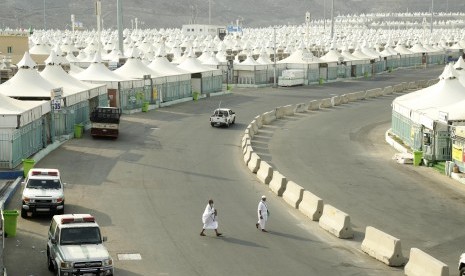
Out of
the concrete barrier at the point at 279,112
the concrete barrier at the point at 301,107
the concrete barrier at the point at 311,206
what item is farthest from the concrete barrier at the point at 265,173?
the concrete barrier at the point at 301,107

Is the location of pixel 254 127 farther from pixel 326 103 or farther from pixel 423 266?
pixel 423 266

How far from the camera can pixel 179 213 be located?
34.8 m

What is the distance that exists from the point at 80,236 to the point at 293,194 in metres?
13.9

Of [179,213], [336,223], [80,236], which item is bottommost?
[179,213]

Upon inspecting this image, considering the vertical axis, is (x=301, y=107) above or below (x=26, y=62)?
below

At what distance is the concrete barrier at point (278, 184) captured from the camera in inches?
1547

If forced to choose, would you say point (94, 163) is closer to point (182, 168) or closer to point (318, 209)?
point (182, 168)

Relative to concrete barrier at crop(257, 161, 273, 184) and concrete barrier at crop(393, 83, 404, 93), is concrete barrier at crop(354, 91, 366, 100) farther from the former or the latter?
concrete barrier at crop(257, 161, 273, 184)

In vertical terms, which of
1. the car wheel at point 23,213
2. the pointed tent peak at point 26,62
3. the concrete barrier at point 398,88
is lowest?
the car wheel at point 23,213

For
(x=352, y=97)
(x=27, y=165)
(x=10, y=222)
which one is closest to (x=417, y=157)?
(x=27, y=165)

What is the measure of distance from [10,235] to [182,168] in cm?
1631

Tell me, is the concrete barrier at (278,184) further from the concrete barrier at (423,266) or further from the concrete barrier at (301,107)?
the concrete barrier at (301,107)

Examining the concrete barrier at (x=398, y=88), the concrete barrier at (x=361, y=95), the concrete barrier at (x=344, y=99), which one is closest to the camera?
the concrete barrier at (x=344, y=99)

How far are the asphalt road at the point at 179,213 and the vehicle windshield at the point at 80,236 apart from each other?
1561 millimetres
